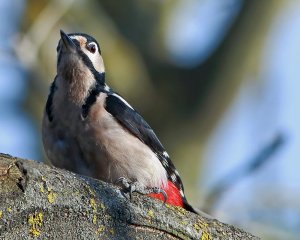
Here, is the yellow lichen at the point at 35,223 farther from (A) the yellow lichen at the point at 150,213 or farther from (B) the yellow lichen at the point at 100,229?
(A) the yellow lichen at the point at 150,213

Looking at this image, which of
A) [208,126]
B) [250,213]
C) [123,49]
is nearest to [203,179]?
[208,126]

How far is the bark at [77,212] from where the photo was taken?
99.3 inches

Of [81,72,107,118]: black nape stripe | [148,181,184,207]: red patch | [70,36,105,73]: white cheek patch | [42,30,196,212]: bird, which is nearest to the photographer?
[42,30,196,212]: bird

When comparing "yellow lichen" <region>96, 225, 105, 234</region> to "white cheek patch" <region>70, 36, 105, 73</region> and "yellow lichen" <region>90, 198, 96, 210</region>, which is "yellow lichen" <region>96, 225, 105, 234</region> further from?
"white cheek patch" <region>70, 36, 105, 73</region>

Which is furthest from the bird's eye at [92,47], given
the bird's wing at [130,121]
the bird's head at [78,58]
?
the bird's wing at [130,121]

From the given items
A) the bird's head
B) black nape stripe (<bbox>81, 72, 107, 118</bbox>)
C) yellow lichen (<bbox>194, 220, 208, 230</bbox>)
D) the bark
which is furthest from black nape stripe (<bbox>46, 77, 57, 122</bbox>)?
yellow lichen (<bbox>194, 220, 208, 230</bbox>)

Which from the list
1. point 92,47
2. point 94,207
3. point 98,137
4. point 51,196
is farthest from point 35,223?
point 92,47

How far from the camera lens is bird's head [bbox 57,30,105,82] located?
4984 mm

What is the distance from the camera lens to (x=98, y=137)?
439cm

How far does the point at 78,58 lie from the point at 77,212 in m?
2.58

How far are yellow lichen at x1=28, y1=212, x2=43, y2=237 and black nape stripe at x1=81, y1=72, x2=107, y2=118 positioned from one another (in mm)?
1949

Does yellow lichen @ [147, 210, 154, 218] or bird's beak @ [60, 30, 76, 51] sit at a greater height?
bird's beak @ [60, 30, 76, 51]

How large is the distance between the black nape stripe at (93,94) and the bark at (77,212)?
1597 millimetres

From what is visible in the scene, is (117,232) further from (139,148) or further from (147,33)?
(147,33)
